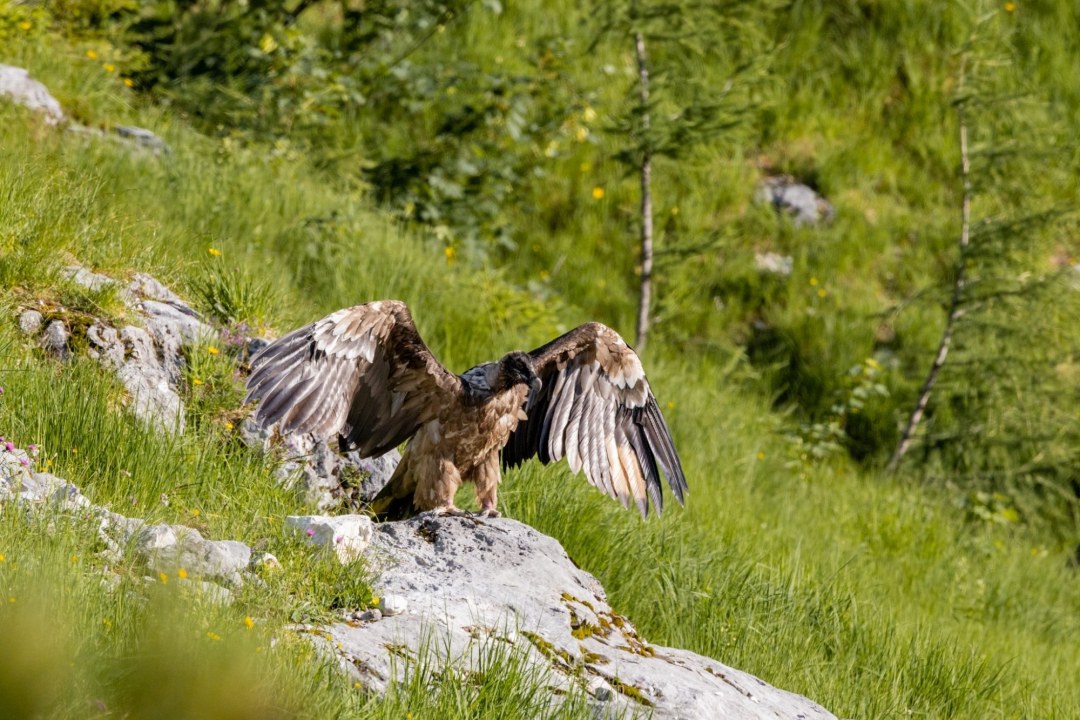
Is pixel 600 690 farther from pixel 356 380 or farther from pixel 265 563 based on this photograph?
pixel 356 380

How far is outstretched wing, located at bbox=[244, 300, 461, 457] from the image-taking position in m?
5.02

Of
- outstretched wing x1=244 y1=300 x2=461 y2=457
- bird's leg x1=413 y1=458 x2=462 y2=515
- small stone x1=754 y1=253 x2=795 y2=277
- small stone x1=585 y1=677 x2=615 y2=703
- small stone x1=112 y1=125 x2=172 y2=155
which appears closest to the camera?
small stone x1=585 y1=677 x2=615 y2=703

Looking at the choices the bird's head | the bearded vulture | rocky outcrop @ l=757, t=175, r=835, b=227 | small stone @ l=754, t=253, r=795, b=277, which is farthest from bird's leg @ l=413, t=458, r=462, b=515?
rocky outcrop @ l=757, t=175, r=835, b=227

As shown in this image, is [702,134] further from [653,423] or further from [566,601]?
[566,601]

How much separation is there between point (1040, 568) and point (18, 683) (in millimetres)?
8174

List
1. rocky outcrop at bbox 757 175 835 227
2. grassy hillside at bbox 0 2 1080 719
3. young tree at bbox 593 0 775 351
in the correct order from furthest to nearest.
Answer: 1. rocky outcrop at bbox 757 175 835 227
2. young tree at bbox 593 0 775 351
3. grassy hillside at bbox 0 2 1080 719

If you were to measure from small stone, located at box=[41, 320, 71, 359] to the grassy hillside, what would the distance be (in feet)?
0.35

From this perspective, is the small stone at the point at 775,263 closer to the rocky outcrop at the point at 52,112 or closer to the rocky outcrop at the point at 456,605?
the rocky outcrop at the point at 52,112

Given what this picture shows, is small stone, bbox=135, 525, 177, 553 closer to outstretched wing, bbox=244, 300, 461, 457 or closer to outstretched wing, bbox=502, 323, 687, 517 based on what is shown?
outstretched wing, bbox=244, 300, 461, 457

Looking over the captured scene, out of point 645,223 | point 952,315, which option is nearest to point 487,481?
point 645,223

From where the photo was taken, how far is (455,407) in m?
5.53

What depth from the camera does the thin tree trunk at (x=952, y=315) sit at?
10070mm

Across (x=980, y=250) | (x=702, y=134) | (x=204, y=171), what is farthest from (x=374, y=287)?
(x=980, y=250)

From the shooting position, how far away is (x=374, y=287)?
8.36 m
